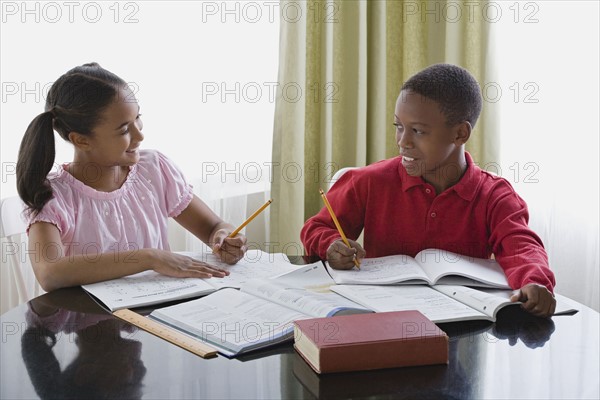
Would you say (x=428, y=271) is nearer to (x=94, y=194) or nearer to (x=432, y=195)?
(x=432, y=195)

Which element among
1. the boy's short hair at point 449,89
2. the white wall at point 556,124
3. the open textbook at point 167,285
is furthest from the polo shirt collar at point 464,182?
the white wall at point 556,124

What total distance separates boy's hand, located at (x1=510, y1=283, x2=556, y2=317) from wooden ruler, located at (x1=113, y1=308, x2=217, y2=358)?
58 cm

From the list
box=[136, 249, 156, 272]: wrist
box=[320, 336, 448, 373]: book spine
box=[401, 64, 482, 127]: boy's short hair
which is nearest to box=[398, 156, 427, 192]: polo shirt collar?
box=[401, 64, 482, 127]: boy's short hair

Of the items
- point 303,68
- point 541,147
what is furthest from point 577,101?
point 303,68

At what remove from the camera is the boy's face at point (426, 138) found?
1.77 meters

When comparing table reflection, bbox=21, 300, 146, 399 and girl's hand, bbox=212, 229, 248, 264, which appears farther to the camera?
girl's hand, bbox=212, 229, 248, 264

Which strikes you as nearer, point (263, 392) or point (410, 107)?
point (263, 392)

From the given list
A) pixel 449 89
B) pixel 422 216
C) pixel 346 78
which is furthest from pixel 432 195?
pixel 346 78

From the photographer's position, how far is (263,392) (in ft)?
3.40

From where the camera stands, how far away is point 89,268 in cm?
155

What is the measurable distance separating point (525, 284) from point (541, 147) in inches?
53.5

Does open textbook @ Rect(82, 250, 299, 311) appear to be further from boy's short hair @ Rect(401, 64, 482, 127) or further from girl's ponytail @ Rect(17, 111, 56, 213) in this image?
boy's short hair @ Rect(401, 64, 482, 127)

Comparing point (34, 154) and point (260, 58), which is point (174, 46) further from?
point (34, 154)

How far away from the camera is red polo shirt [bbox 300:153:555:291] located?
5.76 ft
